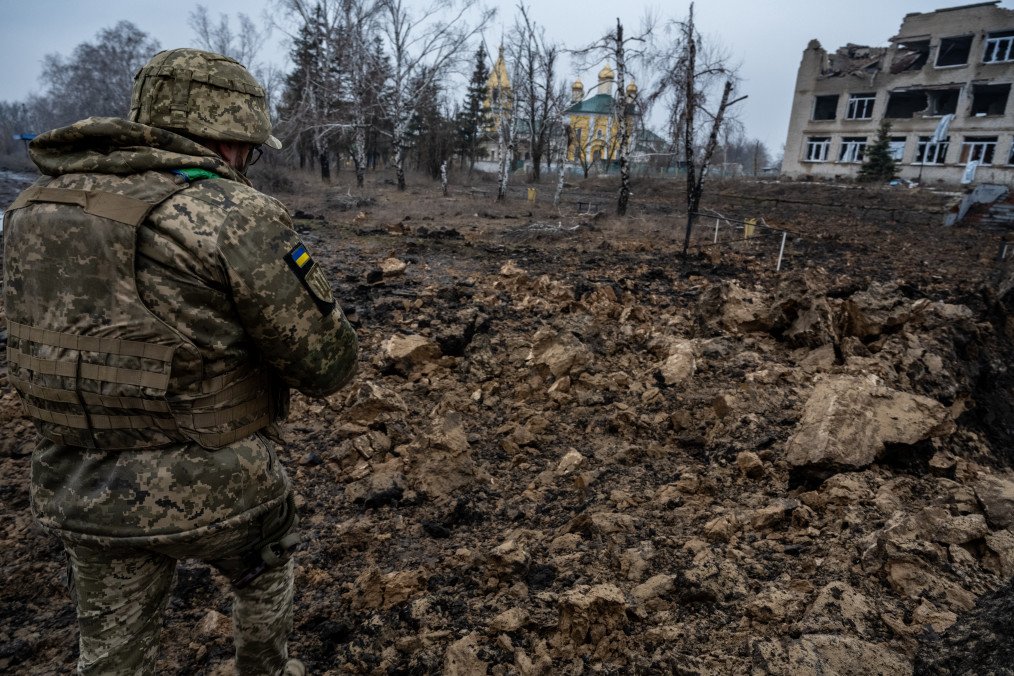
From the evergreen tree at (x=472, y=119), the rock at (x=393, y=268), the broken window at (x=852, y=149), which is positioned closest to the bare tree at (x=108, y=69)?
the evergreen tree at (x=472, y=119)

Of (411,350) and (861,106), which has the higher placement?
(861,106)

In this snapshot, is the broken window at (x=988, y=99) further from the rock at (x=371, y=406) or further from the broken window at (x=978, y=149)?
the rock at (x=371, y=406)

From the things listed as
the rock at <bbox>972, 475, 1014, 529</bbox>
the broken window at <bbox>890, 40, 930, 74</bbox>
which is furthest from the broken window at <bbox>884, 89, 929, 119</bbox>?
the rock at <bbox>972, 475, 1014, 529</bbox>

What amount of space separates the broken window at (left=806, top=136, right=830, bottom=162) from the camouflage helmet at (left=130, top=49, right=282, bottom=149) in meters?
34.0

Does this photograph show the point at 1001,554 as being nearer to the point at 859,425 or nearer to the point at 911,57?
the point at 859,425

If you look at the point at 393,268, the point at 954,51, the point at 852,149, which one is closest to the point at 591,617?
the point at 393,268

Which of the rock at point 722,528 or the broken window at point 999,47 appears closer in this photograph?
the rock at point 722,528

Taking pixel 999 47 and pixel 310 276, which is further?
pixel 999 47

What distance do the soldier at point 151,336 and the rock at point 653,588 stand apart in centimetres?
134

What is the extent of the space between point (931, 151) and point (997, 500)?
31.9 meters

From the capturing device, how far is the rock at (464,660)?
6.06 feet

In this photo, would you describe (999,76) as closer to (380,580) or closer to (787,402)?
(787,402)

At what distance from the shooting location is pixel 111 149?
136 cm

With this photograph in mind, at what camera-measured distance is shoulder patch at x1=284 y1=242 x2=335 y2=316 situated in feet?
4.75
